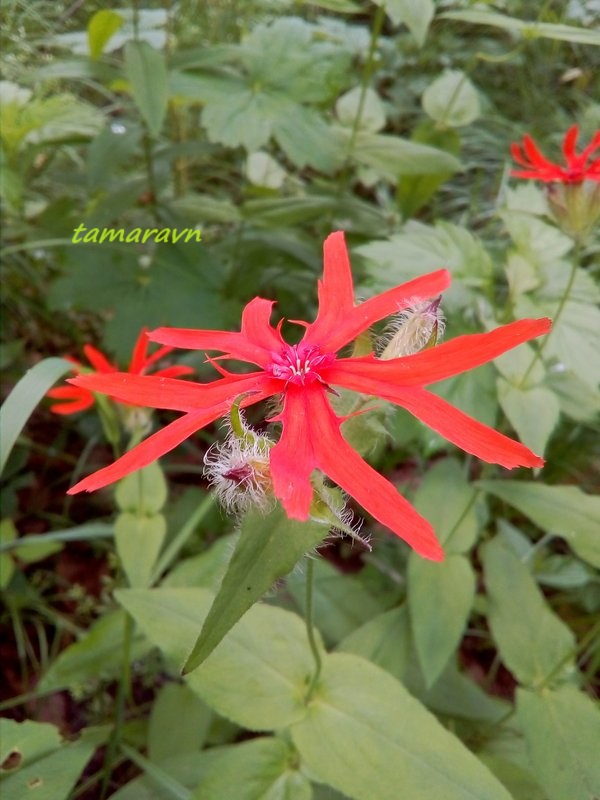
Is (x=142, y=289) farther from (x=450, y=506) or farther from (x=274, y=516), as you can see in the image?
(x=274, y=516)

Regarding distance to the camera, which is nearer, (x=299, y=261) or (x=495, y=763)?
(x=495, y=763)

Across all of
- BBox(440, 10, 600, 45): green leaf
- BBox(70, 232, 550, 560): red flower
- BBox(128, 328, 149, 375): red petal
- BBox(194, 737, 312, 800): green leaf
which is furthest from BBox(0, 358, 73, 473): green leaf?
BBox(440, 10, 600, 45): green leaf

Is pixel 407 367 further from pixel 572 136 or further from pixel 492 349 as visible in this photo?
pixel 572 136

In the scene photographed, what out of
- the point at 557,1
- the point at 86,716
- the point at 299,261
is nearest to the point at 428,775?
the point at 86,716

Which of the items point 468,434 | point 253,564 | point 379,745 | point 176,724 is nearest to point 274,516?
point 253,564

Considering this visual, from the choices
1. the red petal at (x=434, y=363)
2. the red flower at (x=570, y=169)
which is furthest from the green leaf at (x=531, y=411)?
the red petal at (x=434, y=363)

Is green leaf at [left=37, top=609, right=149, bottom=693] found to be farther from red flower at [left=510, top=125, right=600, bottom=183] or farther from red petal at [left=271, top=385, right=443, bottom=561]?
red flower at [left=510, top=125, right=600, bottom=183]

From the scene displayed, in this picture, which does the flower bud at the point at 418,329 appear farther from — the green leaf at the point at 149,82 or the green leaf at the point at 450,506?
the green leaf at the point at 149,82
